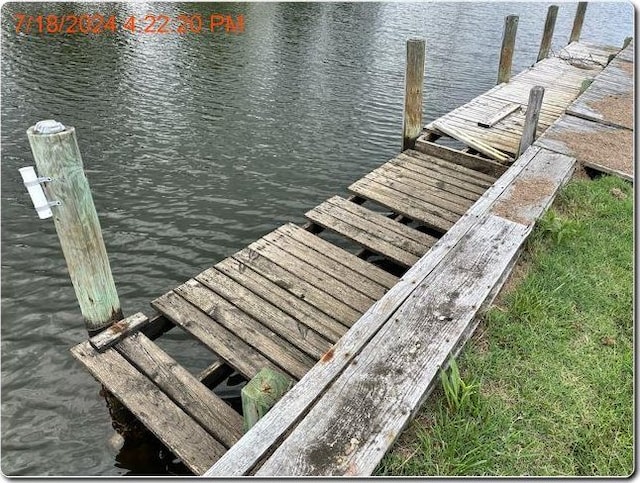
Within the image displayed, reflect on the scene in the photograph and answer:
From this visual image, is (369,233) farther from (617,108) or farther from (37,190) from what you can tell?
(617,108)

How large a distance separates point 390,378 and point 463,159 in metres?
7.03

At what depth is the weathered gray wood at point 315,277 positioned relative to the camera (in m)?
5.76

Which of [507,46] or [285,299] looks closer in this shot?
[285,299]

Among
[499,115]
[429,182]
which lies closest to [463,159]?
[429,182]

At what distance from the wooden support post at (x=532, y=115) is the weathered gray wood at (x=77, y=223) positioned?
6874mm

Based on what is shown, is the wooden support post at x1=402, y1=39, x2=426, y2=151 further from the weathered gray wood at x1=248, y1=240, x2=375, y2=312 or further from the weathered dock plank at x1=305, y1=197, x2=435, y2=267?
the weathered gray wood at x1=248, y1=240, x2=375, y2=312

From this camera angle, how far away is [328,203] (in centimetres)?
786

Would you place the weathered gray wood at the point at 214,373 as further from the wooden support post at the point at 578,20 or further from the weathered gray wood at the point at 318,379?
the wooden support post at the point at 578,20

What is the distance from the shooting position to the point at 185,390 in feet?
15.0

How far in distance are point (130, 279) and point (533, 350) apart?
5.80 metres

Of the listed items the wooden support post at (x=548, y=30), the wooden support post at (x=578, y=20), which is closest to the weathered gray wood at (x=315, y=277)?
the wooden support post at (x=548, y=30)

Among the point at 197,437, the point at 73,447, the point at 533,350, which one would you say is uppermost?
the point at 533,350

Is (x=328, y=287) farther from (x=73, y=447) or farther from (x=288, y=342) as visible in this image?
(x=73, y=447)

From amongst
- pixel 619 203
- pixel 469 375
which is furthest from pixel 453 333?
pixel 619 203
